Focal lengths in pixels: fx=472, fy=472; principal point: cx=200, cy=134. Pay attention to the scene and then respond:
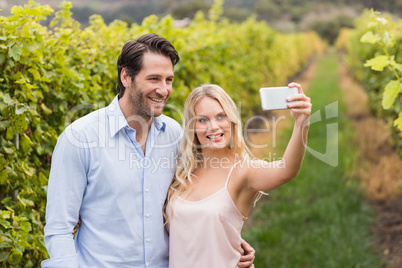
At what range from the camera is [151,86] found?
2.31 metres

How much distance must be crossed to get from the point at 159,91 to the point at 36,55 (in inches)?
33.4

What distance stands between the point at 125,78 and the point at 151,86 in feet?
0.54

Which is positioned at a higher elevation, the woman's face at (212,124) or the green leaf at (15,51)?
the green leaf at (15,51)

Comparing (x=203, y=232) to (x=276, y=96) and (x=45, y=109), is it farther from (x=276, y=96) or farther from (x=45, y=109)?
(x=45, y=109)

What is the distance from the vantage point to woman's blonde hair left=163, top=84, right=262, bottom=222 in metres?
2.52

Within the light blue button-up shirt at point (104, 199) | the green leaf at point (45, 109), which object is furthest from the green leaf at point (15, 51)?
the light blue button-up shirt at point (104, 199)

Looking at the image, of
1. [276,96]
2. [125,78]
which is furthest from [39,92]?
[276,96]

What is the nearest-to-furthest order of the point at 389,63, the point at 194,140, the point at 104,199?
the point at 104,199 → the point at 194,140 → the point at 389,63

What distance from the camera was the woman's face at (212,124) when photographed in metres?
2.52

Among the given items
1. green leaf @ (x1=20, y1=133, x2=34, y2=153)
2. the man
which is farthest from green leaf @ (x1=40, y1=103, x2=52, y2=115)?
the man

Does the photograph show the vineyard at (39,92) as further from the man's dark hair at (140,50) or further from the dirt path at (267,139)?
the dirt path at (267,139)

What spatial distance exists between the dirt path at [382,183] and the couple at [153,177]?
2867mm

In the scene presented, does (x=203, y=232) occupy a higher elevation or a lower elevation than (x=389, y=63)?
lower

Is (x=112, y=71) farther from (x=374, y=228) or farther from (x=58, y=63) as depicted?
(x=374, y=228)
